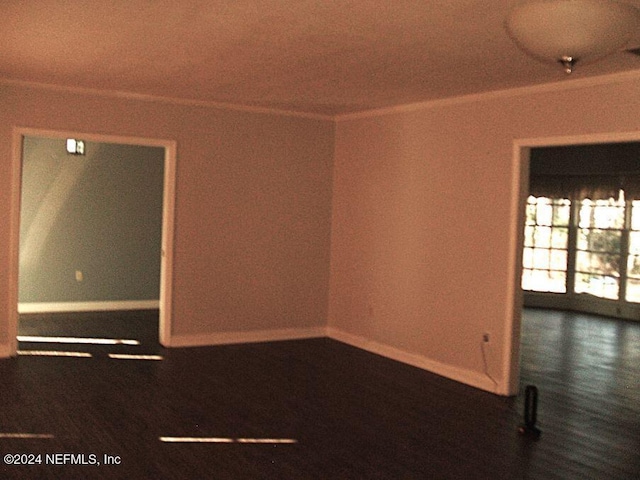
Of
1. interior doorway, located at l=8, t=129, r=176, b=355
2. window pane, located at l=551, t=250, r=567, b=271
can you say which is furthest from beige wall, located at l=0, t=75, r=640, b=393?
window pane, located at l=551, t=250, r=567, b=271

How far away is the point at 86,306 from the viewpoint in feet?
31.0

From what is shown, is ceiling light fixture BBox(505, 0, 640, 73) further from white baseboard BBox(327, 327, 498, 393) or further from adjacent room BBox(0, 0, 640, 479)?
white baseboard BBox(327, 327, 498, 393)

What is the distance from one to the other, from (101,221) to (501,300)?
5.70 meters

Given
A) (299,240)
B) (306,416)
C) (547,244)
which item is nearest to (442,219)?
(299,240)

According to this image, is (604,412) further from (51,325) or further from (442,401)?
(51,325)

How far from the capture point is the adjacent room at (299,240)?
4.19m

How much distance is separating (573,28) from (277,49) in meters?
2.52

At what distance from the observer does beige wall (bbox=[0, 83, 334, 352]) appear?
23.1 feet

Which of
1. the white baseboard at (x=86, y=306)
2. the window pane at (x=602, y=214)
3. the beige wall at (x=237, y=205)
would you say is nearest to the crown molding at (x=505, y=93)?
the beige wall at (x=237, y=205)

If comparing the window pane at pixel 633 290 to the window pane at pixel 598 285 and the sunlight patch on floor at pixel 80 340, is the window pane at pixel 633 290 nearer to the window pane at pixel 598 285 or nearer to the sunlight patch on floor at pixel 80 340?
the window pane at pixel 598 285

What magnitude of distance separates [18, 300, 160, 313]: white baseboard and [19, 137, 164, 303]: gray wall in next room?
62 millimetres

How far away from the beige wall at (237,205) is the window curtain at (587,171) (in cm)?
514

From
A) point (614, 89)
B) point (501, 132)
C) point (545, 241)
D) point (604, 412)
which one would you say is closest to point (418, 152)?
point (501, 132)

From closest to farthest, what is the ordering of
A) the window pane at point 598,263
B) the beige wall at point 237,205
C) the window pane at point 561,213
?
the beige wall at point 237,205, the window pane at point 598,263, the window pane at point 561,213
